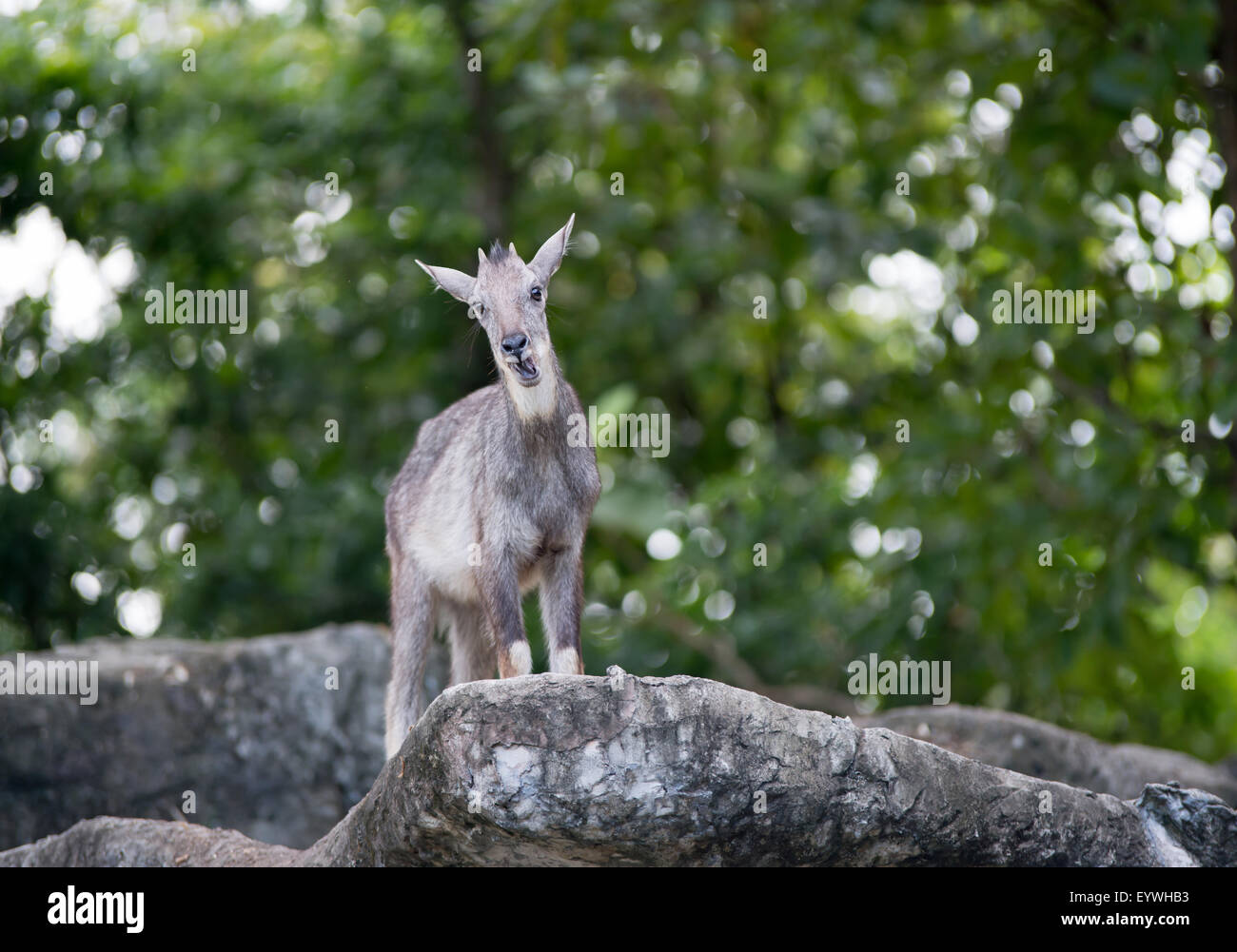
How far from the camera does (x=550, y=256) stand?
6.14m

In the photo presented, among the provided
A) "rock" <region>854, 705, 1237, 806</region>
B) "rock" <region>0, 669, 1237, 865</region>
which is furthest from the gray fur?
"rock" <region>854, 705, 1237, 806</region>

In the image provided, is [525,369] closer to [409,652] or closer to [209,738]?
[409,652]

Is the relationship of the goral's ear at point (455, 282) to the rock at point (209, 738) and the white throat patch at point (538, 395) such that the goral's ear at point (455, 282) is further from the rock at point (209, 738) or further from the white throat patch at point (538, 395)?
the rock at point (209, 738)

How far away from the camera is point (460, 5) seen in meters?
14.0

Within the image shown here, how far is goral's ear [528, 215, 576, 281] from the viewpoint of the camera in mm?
6078

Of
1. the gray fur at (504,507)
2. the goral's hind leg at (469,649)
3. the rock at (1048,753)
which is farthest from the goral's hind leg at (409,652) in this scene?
the rock at (1048,753)

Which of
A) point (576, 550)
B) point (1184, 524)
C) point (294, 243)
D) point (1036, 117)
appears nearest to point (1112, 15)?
point (1036, 117)

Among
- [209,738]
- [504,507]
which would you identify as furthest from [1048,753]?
[209,738]

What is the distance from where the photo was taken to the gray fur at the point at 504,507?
6.00 metres

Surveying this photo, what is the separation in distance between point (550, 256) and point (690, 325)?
29.2 ft

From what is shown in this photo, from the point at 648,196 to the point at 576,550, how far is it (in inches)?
334

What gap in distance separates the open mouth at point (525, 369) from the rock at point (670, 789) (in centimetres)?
135

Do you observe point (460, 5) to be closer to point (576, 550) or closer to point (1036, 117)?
point (1036, 117)

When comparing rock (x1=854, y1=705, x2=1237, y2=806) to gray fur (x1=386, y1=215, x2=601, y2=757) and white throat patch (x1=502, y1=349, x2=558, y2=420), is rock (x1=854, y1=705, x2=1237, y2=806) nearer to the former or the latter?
gray fur (x1=386, y1=215, x2=601, y2=757)
